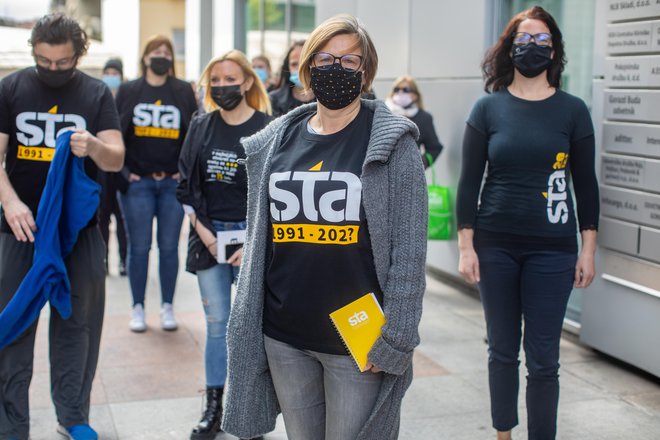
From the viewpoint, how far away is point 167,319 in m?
7.12

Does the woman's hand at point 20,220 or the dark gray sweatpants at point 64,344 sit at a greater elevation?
the woman's hand at point 20,220

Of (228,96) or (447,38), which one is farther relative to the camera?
(447,38)

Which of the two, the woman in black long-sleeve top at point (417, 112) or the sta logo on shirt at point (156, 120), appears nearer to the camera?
the sta logo on shirt at point (156, 120)

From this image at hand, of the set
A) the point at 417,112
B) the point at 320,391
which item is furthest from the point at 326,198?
the point at 417,112

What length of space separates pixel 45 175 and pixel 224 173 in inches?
34.8

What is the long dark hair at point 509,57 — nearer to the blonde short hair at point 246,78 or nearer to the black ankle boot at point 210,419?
the blonde short hair at point 246,78

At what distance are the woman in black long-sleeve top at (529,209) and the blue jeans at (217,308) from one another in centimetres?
128

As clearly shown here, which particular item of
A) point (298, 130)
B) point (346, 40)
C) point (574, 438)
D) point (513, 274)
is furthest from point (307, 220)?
point (574, 438)

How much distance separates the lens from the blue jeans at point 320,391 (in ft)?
9.84

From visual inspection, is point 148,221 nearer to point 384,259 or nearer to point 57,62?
point 57,62

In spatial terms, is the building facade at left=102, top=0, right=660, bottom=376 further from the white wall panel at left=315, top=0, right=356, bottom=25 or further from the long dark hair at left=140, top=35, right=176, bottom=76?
the long dark hair at left=140, top=35, right=176, bottom=76

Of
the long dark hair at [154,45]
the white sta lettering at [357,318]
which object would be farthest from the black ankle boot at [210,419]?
the long dark hair at [154,45]

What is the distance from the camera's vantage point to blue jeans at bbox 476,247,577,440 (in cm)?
412

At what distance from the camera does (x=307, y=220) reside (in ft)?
9.70
